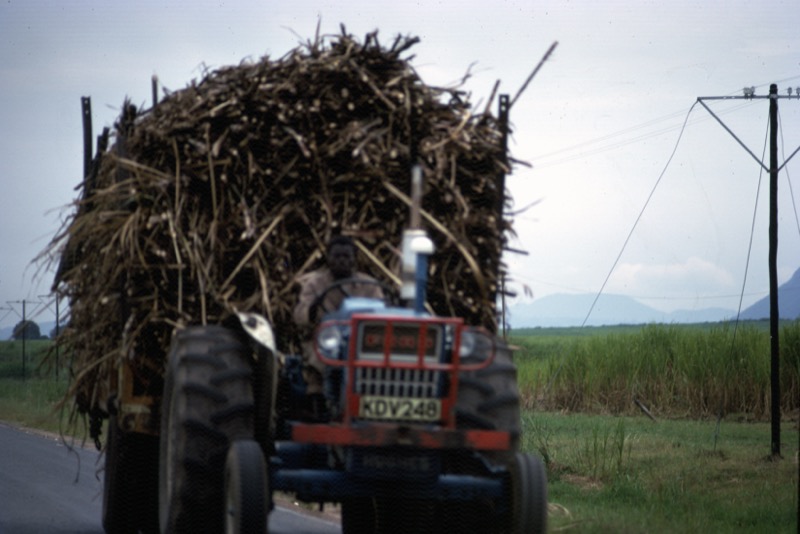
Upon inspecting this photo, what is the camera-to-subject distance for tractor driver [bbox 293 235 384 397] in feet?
28.1

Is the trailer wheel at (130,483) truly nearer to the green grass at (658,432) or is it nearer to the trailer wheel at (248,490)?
the green grass at (658,432)

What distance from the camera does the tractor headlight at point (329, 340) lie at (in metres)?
7.98

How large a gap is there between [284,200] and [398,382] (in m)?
2.08

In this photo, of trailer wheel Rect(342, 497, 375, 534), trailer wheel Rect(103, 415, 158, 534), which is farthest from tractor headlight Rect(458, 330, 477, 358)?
trailer wheel Rect(103, 415, 158, 534)

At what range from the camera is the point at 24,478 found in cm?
1705

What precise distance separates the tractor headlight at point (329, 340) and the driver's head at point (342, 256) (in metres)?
0.84

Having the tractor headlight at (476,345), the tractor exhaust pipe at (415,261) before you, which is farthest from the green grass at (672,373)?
the tractor exhaust pipe at (415,261)

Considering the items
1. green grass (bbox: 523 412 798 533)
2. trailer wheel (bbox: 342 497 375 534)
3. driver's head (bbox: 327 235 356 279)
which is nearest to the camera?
driver's head (bbox: 327 235 356 279)

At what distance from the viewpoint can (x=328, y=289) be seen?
8547 mm

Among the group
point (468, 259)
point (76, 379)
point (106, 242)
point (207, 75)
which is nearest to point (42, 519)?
point (76, 379)

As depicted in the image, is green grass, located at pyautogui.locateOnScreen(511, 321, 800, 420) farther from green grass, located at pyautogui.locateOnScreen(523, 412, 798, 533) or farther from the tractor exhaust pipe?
the tractor exhaust pipe

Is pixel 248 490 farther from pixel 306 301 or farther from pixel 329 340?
pixel 306 301

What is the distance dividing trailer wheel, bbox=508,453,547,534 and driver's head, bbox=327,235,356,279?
1626 mm

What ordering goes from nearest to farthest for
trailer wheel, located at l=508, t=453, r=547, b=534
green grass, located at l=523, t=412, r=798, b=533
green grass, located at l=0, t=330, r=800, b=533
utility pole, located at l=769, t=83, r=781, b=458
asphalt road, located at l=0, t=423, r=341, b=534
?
trailer wheel, located at l=508, t=453, r=547, b=534 → asphalt road, located at l=0, t=423, r=341, b=534 → green grass, located at l=523, t=412, r=798, b=533 → green grass, located at l=0, t=330, r=800, b=533 → utility pole, located at l=769, t=83, r=781, b=458
